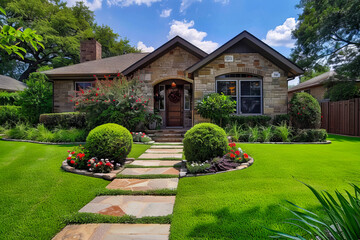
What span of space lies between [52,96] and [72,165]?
9.33m

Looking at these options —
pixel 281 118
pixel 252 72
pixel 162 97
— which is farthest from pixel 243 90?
pixel 162 97

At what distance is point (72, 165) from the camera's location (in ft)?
15.8

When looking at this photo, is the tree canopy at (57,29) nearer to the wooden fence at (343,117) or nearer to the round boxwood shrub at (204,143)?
the round boxwood shrub at (204,143)

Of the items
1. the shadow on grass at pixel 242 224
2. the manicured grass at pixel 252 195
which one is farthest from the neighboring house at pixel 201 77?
the shadow on grass at pixel 242 224

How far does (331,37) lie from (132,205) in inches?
661

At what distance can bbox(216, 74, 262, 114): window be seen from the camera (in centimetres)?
1004

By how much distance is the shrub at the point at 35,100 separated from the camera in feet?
39.0

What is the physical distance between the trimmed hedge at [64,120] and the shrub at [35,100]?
258 centimetres

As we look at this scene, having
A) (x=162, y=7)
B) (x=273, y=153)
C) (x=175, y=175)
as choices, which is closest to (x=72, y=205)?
(x=175, y=175)

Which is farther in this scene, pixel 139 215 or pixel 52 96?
pixel 52 96

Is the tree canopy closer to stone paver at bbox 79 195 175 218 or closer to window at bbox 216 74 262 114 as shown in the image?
window at bbox 216 74 262 114

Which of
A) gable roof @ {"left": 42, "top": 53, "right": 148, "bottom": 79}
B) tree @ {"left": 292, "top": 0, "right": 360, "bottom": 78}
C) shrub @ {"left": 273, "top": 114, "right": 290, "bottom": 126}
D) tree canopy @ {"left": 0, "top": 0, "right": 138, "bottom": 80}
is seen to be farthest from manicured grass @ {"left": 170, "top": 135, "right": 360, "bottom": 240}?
tree canopy @ {"left": 0, "top": 0, "right": 138, "bottom": 80}

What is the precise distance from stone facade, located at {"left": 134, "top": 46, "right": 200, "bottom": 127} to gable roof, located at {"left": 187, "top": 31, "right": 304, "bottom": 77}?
1665 mm

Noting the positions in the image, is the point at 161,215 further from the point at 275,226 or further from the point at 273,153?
the point at 273,153
